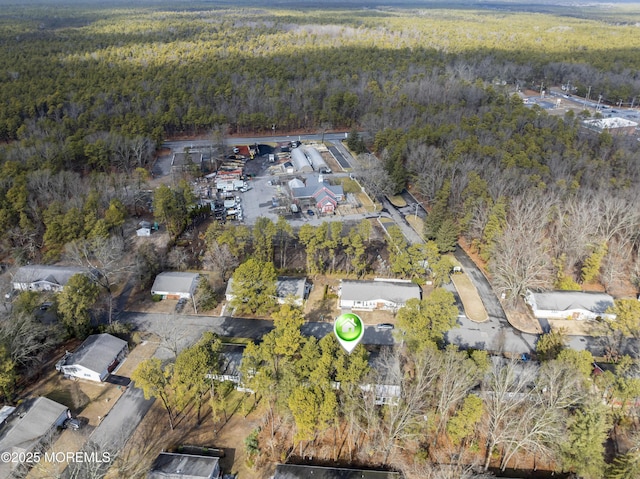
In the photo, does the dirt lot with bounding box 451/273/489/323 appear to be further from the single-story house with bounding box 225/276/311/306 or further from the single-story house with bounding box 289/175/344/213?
the single-story house with bounding box 289/175/344/213

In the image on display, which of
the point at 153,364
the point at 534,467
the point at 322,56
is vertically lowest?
the point at 534,467

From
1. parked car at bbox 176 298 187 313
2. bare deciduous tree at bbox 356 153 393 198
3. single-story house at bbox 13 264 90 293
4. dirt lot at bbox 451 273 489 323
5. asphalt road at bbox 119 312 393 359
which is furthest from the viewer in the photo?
bare deciduous tree at bbox 356 153 393 198

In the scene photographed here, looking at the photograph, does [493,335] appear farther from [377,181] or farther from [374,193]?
[377,181]

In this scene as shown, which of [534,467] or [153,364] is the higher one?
[153,364]

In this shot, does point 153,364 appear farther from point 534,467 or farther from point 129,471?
point 534,467

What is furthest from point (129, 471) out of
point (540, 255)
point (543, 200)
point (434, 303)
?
point (543, 200)

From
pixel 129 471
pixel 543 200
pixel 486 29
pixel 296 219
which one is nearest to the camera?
pixel 129 471

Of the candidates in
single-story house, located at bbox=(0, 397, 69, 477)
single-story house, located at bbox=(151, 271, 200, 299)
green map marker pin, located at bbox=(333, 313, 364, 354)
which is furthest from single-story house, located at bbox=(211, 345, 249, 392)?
single-story house, located at bbox=(0, 397, 69, 477)
